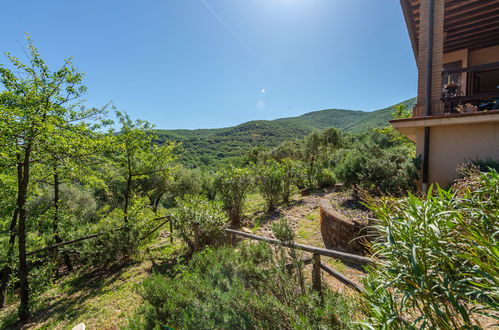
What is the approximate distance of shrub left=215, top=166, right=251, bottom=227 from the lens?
23.3 feet

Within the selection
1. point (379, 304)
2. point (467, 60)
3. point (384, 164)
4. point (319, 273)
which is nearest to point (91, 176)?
point (319, 273)

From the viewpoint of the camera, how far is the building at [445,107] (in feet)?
13.5

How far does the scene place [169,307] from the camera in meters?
2.37

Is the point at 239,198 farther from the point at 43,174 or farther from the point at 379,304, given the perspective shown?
the point at 379,304

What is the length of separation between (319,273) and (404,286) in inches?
53.2

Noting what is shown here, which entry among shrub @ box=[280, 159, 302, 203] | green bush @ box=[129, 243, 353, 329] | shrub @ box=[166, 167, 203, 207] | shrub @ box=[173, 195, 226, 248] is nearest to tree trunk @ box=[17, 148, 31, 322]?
shrub @ box=[173, 195, 226, 248]

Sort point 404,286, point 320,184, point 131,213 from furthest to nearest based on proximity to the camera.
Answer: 1. point 320,184
2. point 131,213
3. point 404,286

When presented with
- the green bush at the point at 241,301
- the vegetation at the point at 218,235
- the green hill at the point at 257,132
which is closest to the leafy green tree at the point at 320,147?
the vegetation at the point at 218,235

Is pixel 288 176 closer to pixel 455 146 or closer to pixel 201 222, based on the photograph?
pixel 201 222

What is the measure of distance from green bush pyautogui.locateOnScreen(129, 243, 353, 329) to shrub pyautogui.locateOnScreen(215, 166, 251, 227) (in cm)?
398

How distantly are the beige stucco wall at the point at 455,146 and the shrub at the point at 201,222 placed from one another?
16.6 feet

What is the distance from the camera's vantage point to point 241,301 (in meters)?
1.86

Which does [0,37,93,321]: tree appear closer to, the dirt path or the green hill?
the dirt path

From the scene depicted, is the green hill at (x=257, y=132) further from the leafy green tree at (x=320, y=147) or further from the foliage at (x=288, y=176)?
the foliage at (x=288, y=176)
